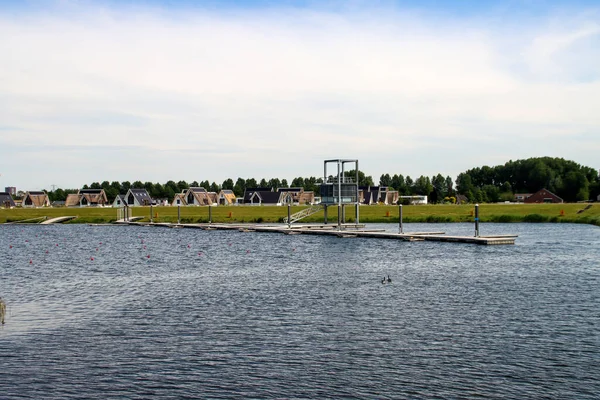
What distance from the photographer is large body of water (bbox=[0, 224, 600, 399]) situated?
857 inches

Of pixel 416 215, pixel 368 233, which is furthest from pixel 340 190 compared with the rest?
pixel 416 215

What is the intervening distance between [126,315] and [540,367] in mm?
20326

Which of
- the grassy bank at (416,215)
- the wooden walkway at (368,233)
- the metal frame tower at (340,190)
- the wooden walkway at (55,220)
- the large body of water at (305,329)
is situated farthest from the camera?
the wooden walkway at (55,220)

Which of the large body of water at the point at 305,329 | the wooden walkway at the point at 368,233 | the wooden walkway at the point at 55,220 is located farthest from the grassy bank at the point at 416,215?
the large body of water at the point at 305,329

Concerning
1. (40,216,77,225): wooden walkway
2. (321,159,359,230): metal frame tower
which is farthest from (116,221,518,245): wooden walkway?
(40,216,77,225): wooden walkway

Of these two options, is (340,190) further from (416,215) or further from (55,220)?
(55,220)

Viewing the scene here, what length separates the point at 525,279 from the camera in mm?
44688

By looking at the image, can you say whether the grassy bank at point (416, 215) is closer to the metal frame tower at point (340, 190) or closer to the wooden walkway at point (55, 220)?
the wooden walkway at point (55, 220)

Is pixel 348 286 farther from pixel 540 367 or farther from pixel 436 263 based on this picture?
pixel 540 367

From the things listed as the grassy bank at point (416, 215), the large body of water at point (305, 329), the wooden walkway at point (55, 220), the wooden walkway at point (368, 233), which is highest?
the grassy bank at point (416, 215)

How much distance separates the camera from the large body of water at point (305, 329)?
2177 cm

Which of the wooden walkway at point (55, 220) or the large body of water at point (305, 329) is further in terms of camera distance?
the wooden walkway at point (55, 220)

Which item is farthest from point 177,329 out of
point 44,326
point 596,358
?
point 596,358

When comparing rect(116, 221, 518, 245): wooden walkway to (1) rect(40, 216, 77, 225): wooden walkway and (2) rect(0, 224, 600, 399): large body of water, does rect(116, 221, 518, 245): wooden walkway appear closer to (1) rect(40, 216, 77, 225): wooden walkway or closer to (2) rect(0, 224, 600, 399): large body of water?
(2) rect(0, 224, 600, 399): large body of water
